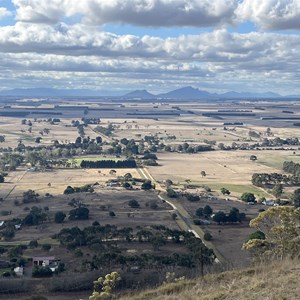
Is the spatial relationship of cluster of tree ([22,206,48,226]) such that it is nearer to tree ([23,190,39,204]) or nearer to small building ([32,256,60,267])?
tree ([23,190,39,204])

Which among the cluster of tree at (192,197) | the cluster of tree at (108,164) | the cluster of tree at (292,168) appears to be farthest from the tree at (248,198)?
the cluster of tree at (108,164)

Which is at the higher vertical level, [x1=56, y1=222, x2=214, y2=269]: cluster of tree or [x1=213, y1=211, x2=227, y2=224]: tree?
[x1=56, y1=222, x2=214, y2=269]: cluster of tree

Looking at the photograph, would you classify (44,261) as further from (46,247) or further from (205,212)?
(205,212)

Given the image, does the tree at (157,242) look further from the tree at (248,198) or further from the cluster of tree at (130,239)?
the tree at (248,198)

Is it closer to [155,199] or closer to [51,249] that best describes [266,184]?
[155,199]

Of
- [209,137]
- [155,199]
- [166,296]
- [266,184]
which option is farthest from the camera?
[209,137]

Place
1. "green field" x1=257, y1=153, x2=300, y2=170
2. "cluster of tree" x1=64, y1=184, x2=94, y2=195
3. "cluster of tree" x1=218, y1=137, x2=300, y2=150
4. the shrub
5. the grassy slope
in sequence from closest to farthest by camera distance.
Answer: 1. the grassy slope
2. the shrub
3. "cluster of tree" x1=64, y1=184, x2=94, y2=195
4. "green field" x1=257, y1=153, x2=300, y2=170
5. "cluster of tree" x1=218, y1=137, x2=300, y2=150

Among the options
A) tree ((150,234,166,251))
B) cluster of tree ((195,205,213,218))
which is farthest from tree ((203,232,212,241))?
cluster of tree ((195,205,213,218))

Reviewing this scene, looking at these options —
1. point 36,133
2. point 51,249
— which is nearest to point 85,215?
point 51,249
